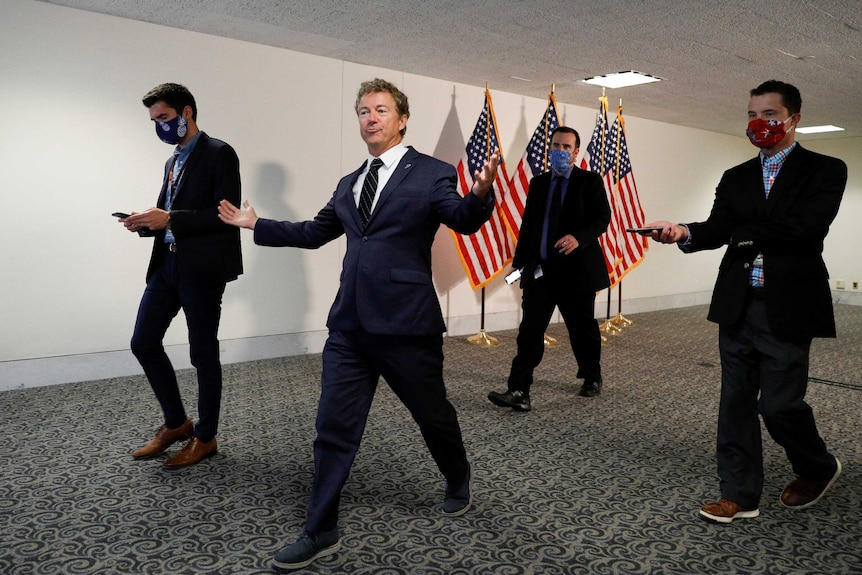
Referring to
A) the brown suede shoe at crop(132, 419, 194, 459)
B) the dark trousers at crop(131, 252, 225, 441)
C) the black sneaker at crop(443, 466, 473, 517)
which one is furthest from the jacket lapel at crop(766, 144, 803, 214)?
the brown suede shoe at crop(132, 419, 194, 459)

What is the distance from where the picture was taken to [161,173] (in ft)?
16.5

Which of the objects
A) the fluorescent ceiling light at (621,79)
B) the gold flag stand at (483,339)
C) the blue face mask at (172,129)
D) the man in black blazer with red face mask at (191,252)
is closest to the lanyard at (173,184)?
the man in black blazer with red face mask at (191,252)

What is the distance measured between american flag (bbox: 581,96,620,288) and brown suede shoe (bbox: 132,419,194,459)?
4555mm

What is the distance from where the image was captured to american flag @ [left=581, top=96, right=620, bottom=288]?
693 cm

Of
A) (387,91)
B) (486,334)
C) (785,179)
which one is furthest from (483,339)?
(387,91)

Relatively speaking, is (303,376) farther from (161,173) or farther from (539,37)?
(539,37)

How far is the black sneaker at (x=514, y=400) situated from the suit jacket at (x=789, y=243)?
1.76 meters

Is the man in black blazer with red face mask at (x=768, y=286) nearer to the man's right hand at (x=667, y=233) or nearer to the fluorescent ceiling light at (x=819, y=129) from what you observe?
the man's right hand at (x=667, y=233)

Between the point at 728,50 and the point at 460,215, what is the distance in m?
4.00

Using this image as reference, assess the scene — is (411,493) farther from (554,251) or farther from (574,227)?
(574,227)

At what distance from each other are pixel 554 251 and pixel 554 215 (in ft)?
0.76

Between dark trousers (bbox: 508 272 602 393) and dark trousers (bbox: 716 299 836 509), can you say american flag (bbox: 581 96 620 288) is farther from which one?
dark trousers (bbox: 716 299 836 509)

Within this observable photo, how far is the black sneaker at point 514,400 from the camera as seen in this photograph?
4.24 metres

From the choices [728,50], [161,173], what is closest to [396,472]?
[161,173]
